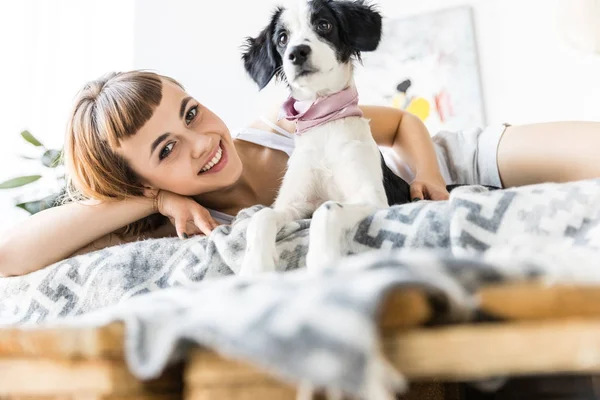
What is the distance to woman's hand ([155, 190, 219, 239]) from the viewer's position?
1.35 metres

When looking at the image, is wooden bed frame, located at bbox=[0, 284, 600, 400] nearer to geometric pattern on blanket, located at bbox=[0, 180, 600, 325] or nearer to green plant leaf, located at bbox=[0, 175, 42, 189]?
geometric pattern on blanket, located at bbox=[0, 180, 600, 325]

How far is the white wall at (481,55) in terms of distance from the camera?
2.76 meters

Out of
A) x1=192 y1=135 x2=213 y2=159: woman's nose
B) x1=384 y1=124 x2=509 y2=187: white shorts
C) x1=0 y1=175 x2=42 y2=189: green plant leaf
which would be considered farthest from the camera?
x1=0 y1=175 x2=42 y2=189: green plant leaf

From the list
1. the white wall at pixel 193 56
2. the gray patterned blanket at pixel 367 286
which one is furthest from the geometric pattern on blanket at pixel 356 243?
the white wall at pixel 193 56

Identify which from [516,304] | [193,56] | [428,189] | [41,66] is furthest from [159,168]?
[193,56]

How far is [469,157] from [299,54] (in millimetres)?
611

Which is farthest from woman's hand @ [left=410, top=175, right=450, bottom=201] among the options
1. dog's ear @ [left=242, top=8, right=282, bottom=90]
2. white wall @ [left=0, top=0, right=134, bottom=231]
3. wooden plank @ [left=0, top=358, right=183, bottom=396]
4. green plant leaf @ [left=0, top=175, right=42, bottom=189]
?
white wall @ [left=0, top=0, right=134, bottom=231]

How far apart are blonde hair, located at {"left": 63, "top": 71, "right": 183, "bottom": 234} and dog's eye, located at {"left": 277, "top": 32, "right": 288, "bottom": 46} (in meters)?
0.31

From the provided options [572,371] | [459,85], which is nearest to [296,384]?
[572,371]

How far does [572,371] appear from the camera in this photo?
0.42m

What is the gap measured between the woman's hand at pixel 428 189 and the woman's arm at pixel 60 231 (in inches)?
25.5

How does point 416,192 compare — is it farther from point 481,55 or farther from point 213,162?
point 481,55

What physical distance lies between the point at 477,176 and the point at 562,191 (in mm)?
789

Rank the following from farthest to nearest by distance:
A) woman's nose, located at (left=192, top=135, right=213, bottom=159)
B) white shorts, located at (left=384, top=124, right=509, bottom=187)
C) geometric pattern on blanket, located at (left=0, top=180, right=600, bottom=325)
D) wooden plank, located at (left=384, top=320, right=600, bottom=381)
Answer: white shorts, located at (left=384, top=124, right=509, bottom=187) → woman's nose, located at (left=192, top=135, right=213, bottom=159) → geometric pattern on blanket, located at (left=0, top=180, right=600, bottom=325) → wooden plank, located at (left=384, top=320, right=600, bottom=381)
